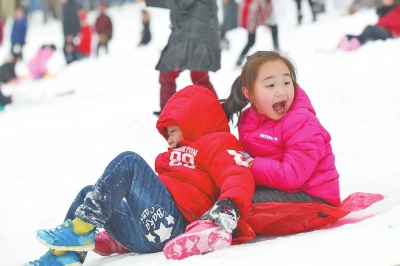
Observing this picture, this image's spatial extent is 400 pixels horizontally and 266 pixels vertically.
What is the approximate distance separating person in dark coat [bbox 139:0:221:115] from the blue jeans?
10.3 feet

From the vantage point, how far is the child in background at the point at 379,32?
865 cm

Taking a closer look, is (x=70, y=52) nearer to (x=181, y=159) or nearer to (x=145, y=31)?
(x=145, y=31)

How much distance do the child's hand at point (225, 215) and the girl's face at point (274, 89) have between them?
1.93 feet

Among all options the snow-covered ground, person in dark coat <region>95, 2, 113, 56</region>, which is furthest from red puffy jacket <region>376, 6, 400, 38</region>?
person in dark coat <region>95, 2, 113, 56</region>

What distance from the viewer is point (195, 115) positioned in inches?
130

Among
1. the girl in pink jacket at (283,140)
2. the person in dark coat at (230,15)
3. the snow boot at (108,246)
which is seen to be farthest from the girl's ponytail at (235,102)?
the person in dark coat at (230,15)

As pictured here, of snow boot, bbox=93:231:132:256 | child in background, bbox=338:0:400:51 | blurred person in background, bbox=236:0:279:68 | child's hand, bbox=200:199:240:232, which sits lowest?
snow boot, bbox=93:231:132:256

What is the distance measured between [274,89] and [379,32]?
592 cm

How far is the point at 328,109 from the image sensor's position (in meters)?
6.20

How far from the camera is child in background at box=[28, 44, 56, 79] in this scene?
1423 centimetres

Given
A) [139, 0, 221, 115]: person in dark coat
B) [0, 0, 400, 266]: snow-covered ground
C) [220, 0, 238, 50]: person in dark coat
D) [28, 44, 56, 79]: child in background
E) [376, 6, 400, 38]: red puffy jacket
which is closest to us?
[0, 0, 400, 266]: snow-covered ground

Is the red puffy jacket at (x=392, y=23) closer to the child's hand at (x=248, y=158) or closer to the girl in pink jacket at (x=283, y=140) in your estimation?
the girl in pink jacket at (x=283, y=140)

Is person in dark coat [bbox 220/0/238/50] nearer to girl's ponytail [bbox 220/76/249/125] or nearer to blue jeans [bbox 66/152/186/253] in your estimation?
girl's ponytail [bbox 220/76/249/125]

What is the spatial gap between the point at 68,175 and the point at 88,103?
8.64 feet
